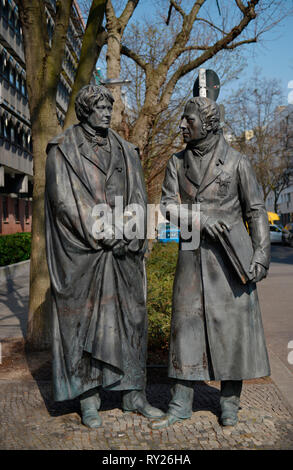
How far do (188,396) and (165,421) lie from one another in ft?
0.84

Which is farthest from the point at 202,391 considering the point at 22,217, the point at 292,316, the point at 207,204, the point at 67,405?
the point at 22,217

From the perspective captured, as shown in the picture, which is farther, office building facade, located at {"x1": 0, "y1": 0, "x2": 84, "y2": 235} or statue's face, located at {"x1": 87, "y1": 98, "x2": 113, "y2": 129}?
office building facade, located at {"x1": 0, "y1": 0, "x2": 84, "y2": 235}

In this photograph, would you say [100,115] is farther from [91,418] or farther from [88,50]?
[88,50]

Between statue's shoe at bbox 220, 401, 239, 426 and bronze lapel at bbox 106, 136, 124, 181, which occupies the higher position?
bronze lapel at bbox 106, 136, 124, 181

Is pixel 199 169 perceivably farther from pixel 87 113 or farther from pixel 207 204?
pixel 87 113

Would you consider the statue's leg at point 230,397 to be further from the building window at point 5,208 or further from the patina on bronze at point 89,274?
the building window at point 5,208

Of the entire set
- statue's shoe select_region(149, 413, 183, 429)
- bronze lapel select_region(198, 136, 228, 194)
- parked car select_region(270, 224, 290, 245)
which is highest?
bronze lapel select_region(198, 136, 228, 194)

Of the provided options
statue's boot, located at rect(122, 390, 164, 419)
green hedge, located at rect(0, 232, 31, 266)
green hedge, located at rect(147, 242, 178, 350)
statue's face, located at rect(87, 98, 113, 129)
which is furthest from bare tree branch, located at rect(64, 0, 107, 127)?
green hedge, located at rect(0, 232, 31, 266)

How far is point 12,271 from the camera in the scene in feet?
56.0

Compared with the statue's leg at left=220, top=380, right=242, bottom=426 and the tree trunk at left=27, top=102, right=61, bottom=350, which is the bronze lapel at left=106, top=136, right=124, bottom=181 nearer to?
the statue's leg at left=220, top=380, right=242, bottom=426

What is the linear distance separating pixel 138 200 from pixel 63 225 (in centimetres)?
60

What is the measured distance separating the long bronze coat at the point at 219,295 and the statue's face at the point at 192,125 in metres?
0.19

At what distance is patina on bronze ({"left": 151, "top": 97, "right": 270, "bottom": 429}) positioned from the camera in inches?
156

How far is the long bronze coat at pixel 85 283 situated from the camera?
4.00 metres
